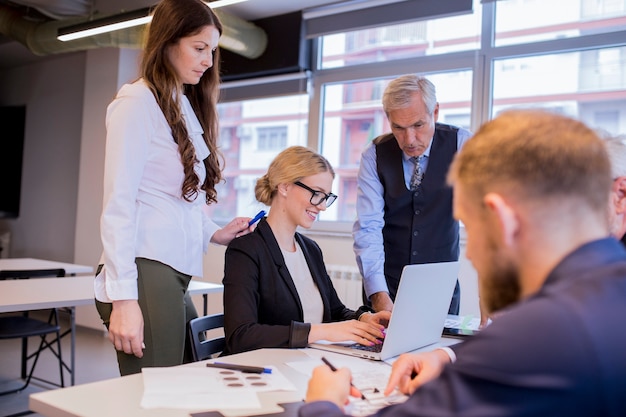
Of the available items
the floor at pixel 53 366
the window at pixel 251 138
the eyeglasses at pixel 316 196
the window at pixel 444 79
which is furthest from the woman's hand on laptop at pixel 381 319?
the window at pixel 251 138

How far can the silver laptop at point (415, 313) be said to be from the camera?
153 centimetres

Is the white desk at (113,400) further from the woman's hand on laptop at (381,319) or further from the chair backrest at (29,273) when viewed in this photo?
the chair backrest at (29,273)

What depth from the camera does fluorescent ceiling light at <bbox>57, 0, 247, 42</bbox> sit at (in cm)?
439

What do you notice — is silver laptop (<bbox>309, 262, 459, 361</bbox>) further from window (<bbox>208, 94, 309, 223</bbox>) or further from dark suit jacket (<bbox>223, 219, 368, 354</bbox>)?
window (<bbox>208, 94, 309, 223</bbox>)

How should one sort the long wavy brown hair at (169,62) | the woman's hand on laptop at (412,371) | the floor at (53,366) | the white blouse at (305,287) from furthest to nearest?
1. the floor at (53,366)
2. the white blouse at (305,287)
3. the long wavy brown hair at (169,62)
4. the woman's hand on laptop at (412,371)

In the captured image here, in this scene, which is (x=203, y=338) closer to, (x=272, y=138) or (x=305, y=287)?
(x=305, y=287)

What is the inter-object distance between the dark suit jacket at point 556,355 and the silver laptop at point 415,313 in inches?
30.7

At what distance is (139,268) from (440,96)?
347cm

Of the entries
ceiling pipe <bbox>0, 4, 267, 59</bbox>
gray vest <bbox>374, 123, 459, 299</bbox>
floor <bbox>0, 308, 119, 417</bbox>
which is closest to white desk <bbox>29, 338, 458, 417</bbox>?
gray vest <bbox>374, 123, 459, 299</bbox>

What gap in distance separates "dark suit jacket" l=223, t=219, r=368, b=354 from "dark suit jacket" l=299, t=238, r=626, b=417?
3.59 feet

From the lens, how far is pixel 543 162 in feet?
2.34

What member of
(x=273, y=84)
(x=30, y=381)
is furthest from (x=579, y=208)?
(x=273, y=84)

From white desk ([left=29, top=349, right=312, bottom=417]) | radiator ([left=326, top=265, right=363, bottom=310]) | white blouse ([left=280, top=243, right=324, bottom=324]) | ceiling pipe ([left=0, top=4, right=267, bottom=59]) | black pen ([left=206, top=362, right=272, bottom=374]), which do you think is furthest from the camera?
ceiling pipe ([left=0, top=4, right=267, bottom=59])

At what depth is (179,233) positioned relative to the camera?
66.5 inches
